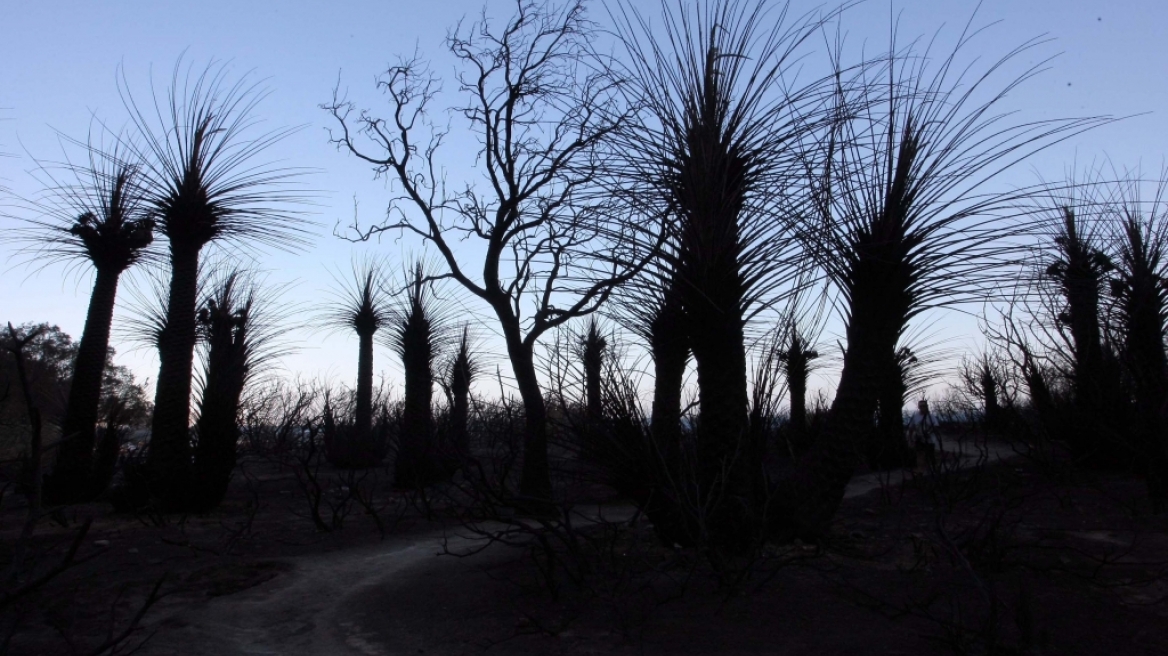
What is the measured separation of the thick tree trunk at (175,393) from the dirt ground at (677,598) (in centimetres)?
390

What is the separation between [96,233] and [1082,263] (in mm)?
14016

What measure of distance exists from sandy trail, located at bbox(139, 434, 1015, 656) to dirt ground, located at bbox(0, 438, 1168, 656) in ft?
0.08

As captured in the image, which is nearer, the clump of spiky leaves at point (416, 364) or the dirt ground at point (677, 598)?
the dirt ground at point (677, 598)

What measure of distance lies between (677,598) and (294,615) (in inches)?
119

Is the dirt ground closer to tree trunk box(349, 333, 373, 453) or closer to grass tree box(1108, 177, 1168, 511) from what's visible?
grass tree box(1108, 177, 1168, 511)

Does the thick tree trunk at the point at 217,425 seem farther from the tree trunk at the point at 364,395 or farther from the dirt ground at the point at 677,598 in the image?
the tree trunk at the point at 364,395

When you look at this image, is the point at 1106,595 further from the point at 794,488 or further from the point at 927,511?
the point at 927,511

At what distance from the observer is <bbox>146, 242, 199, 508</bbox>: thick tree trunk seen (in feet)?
40.9

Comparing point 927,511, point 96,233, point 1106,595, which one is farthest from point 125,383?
point 1106,595

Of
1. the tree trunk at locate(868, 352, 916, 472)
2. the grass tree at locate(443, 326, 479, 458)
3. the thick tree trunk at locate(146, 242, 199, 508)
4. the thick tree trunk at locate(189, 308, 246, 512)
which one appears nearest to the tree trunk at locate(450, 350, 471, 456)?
the grass tree at locate(443, 326, 479, 458)

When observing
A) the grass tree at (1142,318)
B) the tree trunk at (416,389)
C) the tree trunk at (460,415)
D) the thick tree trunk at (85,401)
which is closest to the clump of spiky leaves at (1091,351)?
the grass tree at (1142,318)

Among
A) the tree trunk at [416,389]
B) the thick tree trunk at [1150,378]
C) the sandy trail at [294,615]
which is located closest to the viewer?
the sandy trail at [294,615]

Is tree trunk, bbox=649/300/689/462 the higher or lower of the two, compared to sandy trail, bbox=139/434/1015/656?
higher

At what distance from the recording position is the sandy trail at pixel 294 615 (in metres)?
5.57
